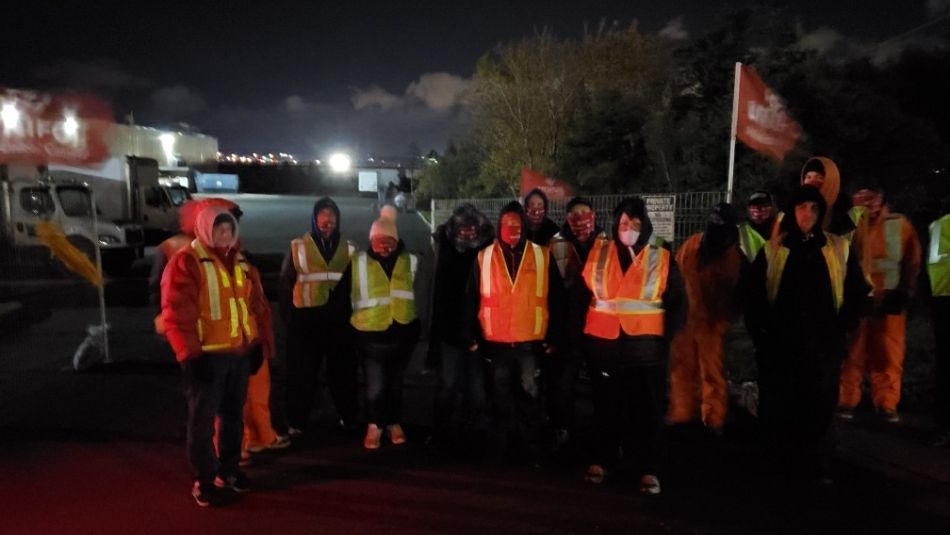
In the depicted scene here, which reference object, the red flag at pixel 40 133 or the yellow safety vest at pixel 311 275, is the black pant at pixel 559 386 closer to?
the yellow safety vest at pixel 311 275

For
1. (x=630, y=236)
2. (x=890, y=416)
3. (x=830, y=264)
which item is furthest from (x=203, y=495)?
(x=890, y=416)

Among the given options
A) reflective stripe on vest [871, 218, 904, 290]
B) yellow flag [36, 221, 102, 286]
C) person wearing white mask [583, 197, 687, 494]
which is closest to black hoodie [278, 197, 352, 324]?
person wearing white mask [583, 197, 687, 494]

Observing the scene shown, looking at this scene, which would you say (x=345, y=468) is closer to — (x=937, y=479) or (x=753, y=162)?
(x=937, y=479)

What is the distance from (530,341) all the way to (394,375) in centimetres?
118

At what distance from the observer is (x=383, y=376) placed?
16.6 ft

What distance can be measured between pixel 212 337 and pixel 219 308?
172 mm

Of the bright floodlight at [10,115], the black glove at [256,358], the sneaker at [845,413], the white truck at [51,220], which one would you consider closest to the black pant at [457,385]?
the black glove at [256,358]

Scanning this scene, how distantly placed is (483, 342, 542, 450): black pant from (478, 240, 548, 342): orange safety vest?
0.33 ft

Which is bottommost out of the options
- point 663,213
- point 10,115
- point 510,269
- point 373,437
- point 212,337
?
point 373,437

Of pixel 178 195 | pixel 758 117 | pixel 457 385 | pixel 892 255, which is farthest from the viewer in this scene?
pixel 178 195

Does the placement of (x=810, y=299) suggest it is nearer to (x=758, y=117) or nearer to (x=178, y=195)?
(x=758, y=117)

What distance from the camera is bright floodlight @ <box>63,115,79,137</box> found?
65.6 feet

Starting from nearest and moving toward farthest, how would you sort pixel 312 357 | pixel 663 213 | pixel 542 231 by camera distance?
pixel 312 357
pixel 542 231
pixel 663 213

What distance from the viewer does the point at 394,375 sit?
5152 millimetres
